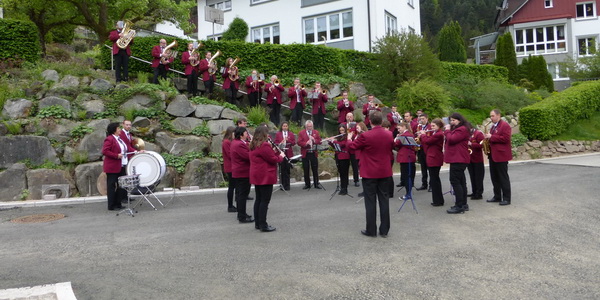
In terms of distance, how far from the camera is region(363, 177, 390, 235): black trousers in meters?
6.57

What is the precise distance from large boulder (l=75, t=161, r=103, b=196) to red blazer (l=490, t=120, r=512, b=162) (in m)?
9.76

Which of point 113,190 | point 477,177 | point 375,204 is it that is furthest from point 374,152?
point 113,190

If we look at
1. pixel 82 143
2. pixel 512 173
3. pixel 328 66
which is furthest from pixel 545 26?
pixel 82 143

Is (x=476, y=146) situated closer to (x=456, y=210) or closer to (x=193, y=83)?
(x=456, y=210)

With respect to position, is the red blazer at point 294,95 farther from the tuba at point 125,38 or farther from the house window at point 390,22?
the house window at point 390,22

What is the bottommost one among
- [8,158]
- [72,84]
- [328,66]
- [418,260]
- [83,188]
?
[418,260]

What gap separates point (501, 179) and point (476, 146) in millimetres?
873

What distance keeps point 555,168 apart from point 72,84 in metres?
16.0

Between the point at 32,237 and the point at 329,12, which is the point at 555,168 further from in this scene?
the point at 329,12

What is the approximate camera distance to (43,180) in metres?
11.3

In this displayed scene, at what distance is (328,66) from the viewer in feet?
65.5

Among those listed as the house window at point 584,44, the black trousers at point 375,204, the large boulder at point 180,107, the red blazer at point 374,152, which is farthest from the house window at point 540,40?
the black trousers at point 375,204

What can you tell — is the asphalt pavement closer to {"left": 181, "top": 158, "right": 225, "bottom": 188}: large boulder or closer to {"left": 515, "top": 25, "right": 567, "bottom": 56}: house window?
{"left": 181, "top": 158, "right": 225, "bottom": 188}: large boulder

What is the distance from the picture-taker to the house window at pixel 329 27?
27438mm
